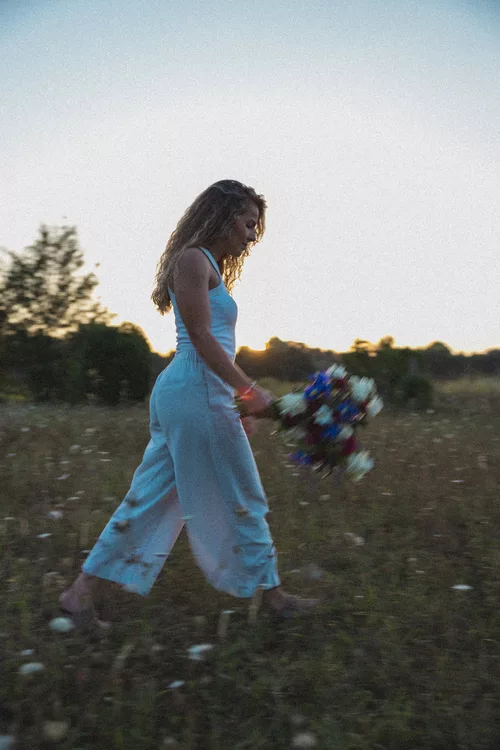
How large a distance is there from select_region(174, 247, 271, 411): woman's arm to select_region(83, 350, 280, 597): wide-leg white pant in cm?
13

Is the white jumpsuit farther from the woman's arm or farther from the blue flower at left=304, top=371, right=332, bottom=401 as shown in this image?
the blue flower at left=304, top=371, right=332, bottom=401

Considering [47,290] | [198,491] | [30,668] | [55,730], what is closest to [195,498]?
[198,491]

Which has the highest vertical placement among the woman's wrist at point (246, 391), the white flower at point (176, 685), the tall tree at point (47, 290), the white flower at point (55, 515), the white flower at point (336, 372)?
the tall tree at point (47, 290)

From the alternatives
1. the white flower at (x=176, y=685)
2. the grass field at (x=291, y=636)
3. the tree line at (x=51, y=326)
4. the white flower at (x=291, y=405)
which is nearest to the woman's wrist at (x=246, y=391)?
the white flower at (x=291, y=405)

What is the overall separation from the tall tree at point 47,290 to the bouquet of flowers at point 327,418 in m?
17.4

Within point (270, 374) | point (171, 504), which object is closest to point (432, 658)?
point (171, 504)

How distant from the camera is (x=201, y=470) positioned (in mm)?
3066

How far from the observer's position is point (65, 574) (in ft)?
12.5

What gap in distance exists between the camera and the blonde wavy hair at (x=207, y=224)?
10.2 feet

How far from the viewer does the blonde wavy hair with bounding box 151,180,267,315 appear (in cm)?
310

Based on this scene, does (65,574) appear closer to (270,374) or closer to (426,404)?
(426,404)

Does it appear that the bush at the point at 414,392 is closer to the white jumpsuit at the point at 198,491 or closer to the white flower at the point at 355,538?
the white flower at the point at 355,538

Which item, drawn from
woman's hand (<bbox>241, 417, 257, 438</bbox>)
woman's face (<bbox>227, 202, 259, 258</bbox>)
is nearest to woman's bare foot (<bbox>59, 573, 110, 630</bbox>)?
woman's hand (<bbox>241, 417, 257, 438</bbox>)

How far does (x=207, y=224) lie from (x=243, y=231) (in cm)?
15
